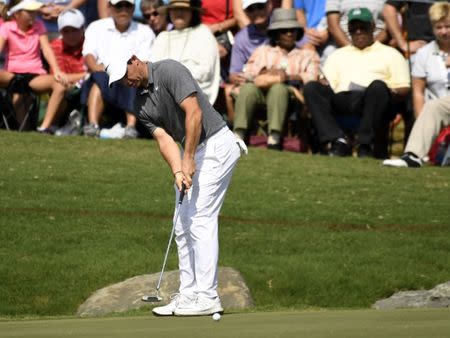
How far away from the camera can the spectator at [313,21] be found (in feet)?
59.7

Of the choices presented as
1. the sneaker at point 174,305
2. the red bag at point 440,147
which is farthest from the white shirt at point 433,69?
the sneaker at point 174,305

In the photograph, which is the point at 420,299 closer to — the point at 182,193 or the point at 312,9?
the point at 182,193

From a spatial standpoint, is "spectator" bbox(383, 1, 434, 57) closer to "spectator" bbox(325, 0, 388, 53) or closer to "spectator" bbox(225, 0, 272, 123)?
"spectator" bbox(325, 0, 388, 53)

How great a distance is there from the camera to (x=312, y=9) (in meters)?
18.9

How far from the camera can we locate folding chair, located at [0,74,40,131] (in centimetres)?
1828

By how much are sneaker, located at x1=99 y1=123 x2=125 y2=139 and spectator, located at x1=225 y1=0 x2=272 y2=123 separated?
4.86 ft

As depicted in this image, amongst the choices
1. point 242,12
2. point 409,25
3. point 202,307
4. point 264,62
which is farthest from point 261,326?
point 409,25

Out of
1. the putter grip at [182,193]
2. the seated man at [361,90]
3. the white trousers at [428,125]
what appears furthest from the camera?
the seated man at [361,90]

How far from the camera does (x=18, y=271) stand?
448 inches

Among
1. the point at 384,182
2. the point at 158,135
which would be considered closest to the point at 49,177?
the point at 384,182

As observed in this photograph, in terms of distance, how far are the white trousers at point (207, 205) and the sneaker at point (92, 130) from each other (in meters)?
8.86

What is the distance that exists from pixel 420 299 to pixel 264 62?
7462mm

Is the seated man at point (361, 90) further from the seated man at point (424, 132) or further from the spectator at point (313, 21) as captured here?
the spectator at point (313, 21)

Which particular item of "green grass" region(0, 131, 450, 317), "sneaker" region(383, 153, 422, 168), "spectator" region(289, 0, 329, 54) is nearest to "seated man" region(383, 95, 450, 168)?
"sneaker" region(383, 153, 422, 168)
